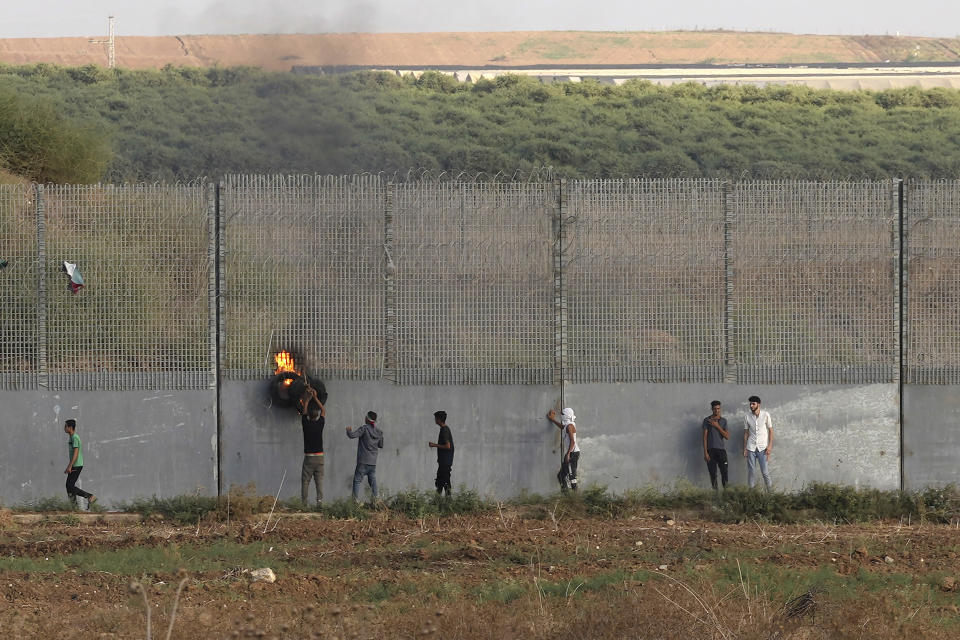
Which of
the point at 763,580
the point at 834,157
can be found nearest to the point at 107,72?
the point at 834,157

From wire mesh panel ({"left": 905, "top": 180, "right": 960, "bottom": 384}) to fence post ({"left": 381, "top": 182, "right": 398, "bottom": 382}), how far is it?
6588 millimetres

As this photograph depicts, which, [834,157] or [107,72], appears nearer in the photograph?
[834,157]

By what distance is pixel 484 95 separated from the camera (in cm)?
4897

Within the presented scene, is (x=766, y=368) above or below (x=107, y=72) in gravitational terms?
below

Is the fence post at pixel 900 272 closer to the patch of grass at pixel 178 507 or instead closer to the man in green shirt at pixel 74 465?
the patch of grass at pixel 178 507

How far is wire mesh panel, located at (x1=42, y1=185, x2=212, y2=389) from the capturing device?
15.5m

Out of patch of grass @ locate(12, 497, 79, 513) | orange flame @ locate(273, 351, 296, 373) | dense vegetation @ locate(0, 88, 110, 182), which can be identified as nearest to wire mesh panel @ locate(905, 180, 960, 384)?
orange flame @ locate(273, 351, 296, 373)

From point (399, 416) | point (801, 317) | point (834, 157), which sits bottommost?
point (399, 416)

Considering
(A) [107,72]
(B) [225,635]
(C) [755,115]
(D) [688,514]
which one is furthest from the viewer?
(A) [107,72]

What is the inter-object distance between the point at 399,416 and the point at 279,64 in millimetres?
17264

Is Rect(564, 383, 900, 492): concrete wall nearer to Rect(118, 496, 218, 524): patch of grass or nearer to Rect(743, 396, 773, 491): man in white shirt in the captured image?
Rect(743, 396, 773, 491): man in white shirt

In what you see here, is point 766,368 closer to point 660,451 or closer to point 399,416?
point 660,451

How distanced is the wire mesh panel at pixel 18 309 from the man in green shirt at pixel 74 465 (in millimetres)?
1038

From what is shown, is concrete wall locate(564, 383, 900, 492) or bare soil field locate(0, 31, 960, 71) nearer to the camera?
concrete wall locate(564, 383, 900, 492)
